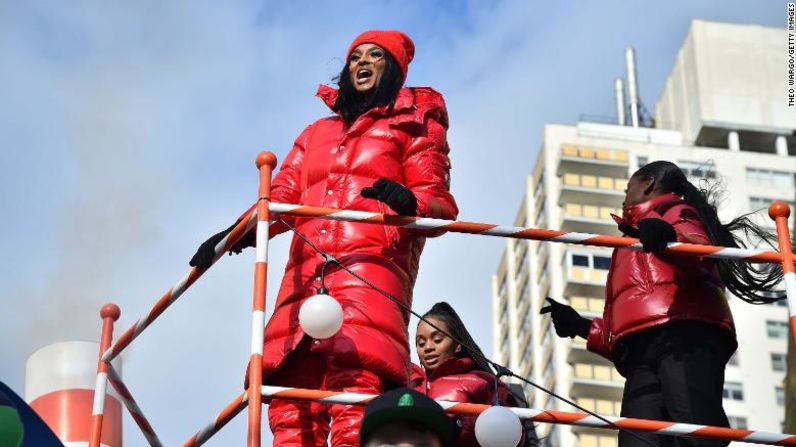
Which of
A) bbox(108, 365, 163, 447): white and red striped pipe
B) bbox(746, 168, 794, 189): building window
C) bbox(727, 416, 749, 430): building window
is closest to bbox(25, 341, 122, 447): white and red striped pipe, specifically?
bbox(108, 365, 163, 447): white and red striped pipe

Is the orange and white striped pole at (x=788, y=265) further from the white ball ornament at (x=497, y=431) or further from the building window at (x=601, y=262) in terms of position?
the building window at (x=601, y=262)

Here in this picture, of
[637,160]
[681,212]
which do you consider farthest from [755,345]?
[681,212]

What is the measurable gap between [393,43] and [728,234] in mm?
1927

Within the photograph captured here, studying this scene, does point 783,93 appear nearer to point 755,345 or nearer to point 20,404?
point 755,345

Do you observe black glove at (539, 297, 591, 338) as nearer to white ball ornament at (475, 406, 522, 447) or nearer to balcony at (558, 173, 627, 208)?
white ball ornament at (475, 406, 522, 447)

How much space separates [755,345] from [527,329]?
1504 cm

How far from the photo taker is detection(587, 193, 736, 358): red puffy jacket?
25.7ft

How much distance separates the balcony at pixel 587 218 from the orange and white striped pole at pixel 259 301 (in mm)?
79879

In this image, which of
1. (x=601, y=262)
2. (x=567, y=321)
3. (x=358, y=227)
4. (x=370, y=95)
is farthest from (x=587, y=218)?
(x=358, y=227)

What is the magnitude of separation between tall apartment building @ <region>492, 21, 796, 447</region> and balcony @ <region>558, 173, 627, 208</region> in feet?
0.17

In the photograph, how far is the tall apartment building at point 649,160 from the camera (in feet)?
266

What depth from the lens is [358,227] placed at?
760 centimetres

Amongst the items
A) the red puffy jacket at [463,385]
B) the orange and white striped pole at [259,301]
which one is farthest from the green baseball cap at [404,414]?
the red puffy jacket at [463,385]

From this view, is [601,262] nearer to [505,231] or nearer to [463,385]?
[463,385]
